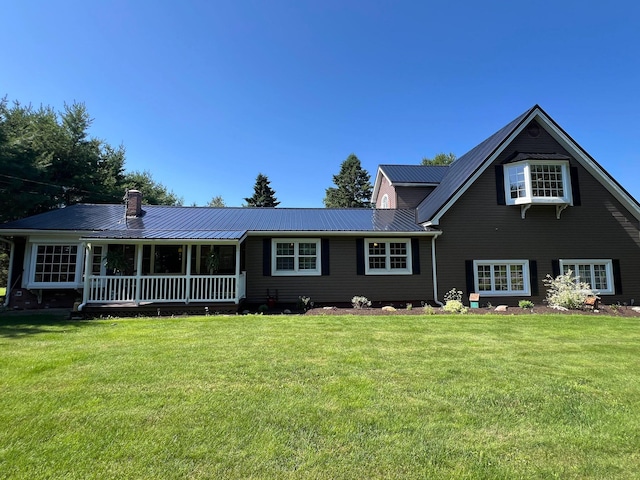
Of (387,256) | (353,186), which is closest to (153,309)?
(387,256)

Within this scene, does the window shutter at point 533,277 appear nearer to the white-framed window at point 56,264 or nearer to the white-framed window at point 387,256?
the white-framed window at point 387,256

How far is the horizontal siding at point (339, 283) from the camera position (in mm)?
13078

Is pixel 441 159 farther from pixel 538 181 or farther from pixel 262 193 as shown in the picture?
pixel 538 181

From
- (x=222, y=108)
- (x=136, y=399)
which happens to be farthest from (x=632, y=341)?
(x=222, y=108)

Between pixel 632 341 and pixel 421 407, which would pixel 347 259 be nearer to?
pixel 632 341

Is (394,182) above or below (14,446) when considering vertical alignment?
above

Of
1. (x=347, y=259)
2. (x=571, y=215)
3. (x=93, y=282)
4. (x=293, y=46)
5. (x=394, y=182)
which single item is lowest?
(x=93, y=282)

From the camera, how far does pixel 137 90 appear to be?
13.5 metres

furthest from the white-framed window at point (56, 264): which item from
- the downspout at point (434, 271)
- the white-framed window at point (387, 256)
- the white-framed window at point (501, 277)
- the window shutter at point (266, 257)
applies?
the white-framed window at point (501, 277)

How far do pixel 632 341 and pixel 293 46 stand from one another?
1432cm

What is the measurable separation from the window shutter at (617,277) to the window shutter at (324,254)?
1230 centimetres

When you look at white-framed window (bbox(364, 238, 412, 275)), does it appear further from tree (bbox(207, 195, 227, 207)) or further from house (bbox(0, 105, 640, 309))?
tree (bbox(207, 195, 227, 207))

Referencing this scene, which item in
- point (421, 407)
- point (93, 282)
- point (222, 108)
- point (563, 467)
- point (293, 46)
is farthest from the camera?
point (222, 108)

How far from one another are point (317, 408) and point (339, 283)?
31.9 ft
